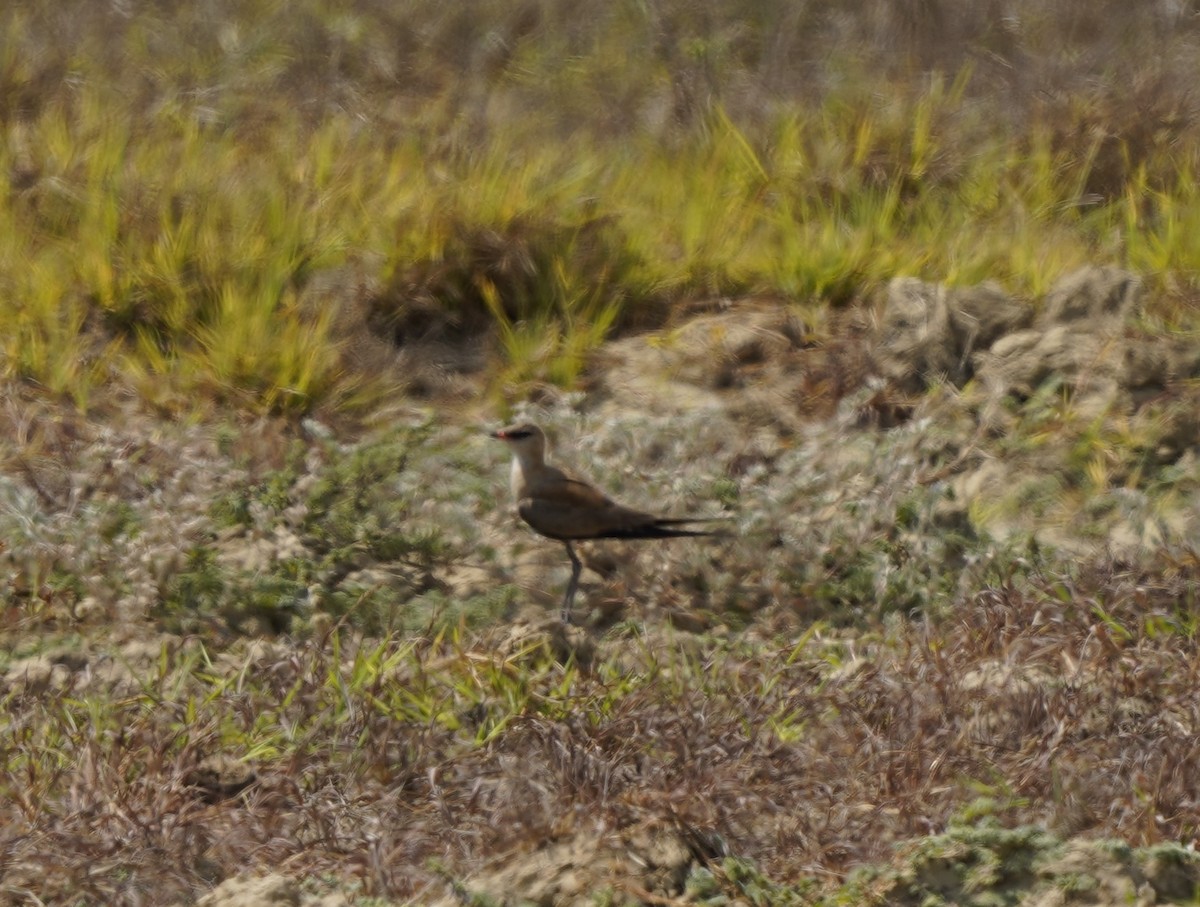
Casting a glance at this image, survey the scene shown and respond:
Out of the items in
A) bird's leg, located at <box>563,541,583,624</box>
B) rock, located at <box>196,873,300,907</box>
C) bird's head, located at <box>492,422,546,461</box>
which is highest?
rock, located at <box>196,873,300,907</box>

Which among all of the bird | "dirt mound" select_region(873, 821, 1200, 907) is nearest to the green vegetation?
"dirt mound" select_region(873, 821, 1200, 907)

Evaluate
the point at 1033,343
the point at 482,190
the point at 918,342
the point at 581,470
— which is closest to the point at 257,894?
→ the point at 581,470

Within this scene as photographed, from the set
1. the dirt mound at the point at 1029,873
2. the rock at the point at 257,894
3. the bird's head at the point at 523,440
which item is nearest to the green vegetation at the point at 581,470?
the dirt mound at the point at 1029,873

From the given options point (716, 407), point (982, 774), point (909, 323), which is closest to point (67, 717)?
point (982, 774)

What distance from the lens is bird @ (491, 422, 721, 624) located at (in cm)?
513

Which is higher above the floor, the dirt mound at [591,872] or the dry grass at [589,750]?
the dirt mound at [591,872]

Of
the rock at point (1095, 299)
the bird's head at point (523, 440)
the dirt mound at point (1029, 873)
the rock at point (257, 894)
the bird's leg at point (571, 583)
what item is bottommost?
the bird's leg at point (571, 583)

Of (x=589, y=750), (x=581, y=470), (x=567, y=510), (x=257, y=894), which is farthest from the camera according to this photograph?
(x=581, y=470)

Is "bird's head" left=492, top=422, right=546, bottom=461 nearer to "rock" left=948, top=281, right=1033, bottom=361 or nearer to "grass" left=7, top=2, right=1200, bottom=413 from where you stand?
"grass" left=7, top=2, right=1200, bottom=413

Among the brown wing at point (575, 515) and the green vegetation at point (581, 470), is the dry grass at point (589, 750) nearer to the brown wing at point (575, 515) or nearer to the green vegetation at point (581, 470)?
the green vegetation at point (581, 470)

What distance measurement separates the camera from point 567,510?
5.13m

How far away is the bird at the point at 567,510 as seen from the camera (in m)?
5.13

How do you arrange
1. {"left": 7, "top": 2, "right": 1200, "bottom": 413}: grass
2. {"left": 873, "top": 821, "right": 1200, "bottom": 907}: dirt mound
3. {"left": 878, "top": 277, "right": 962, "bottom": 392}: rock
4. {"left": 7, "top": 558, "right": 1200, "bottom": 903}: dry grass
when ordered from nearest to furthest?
{"left": 873, "top": 821, "right": 1200, "bottom": 907}: dirt mound
{"left": 7, "top": 558, "right": 1200, "bottom": 903}: dry grass
{"left": 878, "top": 277, "right": 962, "bottom": 392}: rock
{"left": 7, "top": 2, "right": 1200, "bottom": 413}: grass

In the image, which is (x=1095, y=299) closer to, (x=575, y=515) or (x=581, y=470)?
(x=581, y=470)
